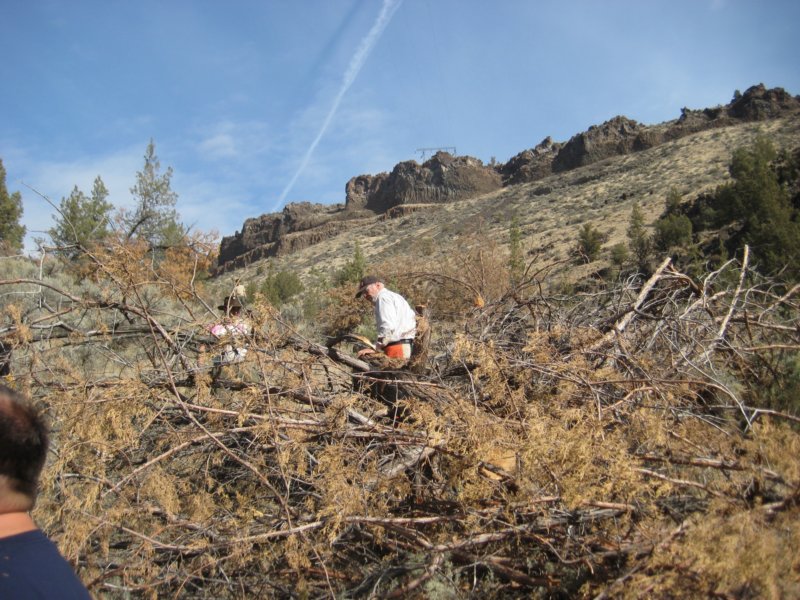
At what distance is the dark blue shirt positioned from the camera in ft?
3.85

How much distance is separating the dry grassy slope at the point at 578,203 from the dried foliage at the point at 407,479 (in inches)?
635

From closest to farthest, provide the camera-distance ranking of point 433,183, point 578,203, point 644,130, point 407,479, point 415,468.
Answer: point 407,479 → point 415,468 → point 578,203 → point 644,130 → point 433,183

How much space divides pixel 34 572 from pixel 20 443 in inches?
12.9

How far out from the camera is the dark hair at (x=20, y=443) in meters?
1.35

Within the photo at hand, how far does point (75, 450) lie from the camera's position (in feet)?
9.72

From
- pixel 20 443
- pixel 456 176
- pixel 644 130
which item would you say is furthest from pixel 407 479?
pixel 456 176

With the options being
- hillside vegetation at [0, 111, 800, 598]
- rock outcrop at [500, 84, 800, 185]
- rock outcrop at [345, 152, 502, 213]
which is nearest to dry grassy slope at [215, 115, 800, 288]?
rock outcrop at [500, 84, 800, 185]

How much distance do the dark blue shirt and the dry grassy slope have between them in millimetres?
18263

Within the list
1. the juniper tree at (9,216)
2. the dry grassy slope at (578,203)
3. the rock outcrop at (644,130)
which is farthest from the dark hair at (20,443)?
the rock outcrop at (644,130)

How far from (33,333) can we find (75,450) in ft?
3.02

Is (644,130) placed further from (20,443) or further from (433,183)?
(20,443)

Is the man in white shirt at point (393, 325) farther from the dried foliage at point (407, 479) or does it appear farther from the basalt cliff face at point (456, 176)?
the basalt cliff face at point (456, 176)

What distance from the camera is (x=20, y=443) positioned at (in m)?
1.37

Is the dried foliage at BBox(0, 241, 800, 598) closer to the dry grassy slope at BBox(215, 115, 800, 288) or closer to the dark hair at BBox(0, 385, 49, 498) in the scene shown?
the dark hair at BBox(0, 385, 49, 498)
